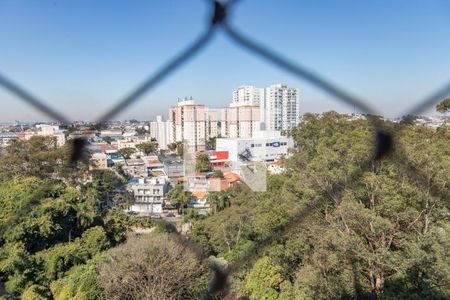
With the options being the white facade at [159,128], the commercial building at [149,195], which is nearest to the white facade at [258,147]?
the white facade at [159,128]

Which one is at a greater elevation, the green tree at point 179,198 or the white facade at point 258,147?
the white facade at point 258,147

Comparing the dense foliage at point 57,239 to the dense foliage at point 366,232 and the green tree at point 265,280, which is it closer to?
the green tree at point 265,280

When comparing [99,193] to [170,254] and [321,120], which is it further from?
[321,120]

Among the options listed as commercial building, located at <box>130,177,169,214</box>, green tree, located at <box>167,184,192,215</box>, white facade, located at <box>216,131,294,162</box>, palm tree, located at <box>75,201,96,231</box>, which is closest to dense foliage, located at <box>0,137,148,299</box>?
palm tree, located at <box>75,201,96,231</box>

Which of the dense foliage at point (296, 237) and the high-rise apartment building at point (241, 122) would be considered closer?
the dense foliage at point (296, 237)

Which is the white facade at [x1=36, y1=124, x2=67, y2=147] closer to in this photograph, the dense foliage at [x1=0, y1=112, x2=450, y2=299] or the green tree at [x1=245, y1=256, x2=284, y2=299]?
the dense foliage at [x1=0, y1=112, x2=450, y2=299]

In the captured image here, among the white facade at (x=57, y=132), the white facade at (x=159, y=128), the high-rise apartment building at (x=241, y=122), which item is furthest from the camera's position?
the high-rise apartment building at (x=241, y=122)
